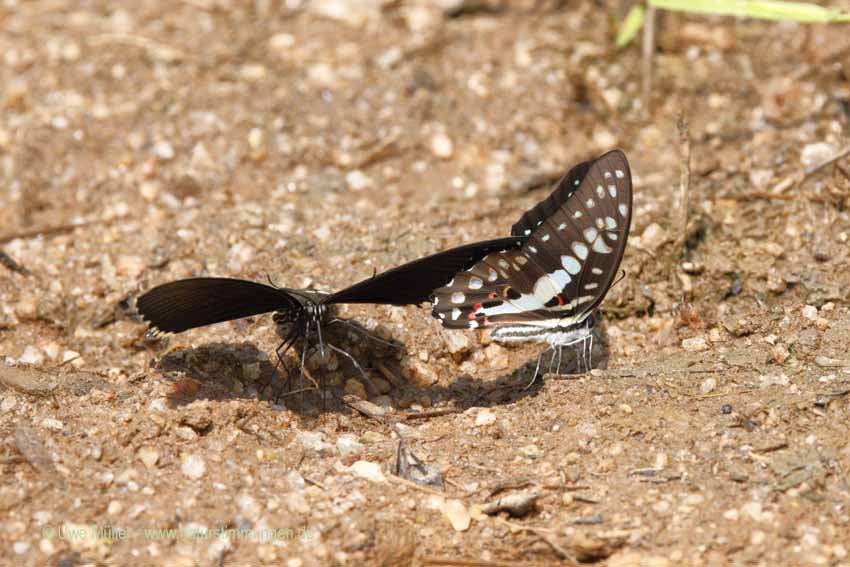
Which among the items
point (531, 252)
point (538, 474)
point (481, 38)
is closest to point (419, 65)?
point (481, 38)

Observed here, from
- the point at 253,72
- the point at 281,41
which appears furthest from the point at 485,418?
the point at 281,41

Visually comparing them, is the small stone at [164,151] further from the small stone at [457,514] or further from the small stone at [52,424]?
the small stone at [457,514]

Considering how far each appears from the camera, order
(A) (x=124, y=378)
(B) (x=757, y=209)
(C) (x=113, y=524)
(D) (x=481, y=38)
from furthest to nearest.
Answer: (D) (x=481, y=38)
(B) (x=757, y=209)
(A) (x=124, y=378)
(C) (x=113, y=524)

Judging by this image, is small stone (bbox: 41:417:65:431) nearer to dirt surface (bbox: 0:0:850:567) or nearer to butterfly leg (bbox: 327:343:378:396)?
dirt surface (bbox: 0:0:850:567)

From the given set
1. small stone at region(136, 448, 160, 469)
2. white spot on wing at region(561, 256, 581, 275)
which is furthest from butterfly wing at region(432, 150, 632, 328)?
small stone at region(136, 448, 160, 469)

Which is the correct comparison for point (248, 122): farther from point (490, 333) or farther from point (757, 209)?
point (757, 209)

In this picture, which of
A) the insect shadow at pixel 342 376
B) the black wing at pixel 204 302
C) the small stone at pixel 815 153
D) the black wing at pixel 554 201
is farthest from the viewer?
the small stone at pixel 815 153

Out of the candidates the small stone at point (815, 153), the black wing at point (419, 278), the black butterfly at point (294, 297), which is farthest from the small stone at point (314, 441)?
the small stone at point (815, 153)
